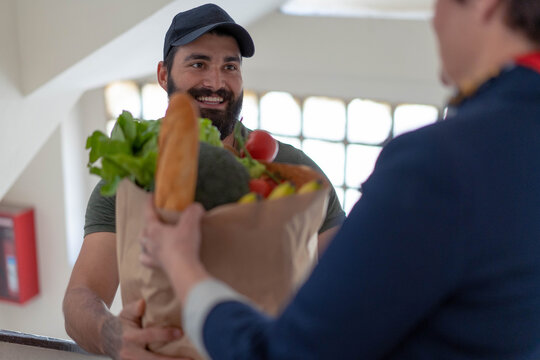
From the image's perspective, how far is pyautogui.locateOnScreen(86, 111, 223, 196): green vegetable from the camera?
907 mm

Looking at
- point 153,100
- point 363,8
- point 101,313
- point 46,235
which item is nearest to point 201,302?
point 101,313

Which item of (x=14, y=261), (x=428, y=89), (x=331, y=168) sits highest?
(x=428, y=89)

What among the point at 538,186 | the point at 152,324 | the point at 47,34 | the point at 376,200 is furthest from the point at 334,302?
the point at 47,34

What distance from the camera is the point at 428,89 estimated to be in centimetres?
402

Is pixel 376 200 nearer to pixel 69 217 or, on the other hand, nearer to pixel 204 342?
pixel 204 342

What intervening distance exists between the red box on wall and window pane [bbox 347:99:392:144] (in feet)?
8.15

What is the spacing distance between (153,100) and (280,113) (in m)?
0.98

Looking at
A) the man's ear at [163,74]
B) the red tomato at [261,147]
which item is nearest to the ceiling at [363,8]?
the man's ear at [163,74]

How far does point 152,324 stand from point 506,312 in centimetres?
48

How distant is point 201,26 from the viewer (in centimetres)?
157

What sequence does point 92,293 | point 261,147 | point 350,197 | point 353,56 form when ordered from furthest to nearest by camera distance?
point 350,197 < point 353,56 < point 92,293 < point 261,147

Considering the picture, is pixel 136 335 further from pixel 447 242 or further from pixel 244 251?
pixel 447 242

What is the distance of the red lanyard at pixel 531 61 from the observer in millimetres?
633

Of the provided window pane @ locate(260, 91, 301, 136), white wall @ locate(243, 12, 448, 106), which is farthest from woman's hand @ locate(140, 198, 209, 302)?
window pane @ locate(260, 91, 301, 136)
